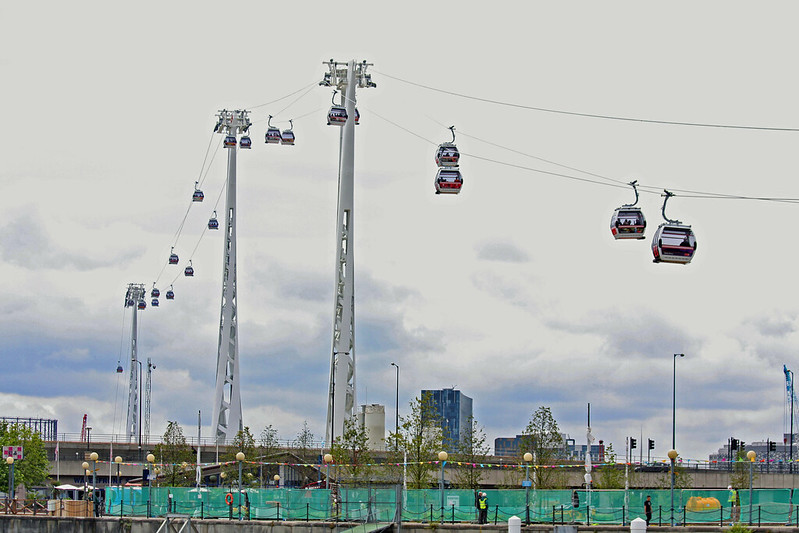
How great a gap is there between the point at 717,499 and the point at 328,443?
1560 inches

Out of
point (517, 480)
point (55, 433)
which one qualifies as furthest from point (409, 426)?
point (55, 433)

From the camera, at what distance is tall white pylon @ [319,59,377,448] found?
8900 cm

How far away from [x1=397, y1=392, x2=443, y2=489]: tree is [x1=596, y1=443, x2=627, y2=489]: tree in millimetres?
13490

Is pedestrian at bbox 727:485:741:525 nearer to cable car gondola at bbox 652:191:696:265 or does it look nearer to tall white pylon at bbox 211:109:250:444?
cable car gondola at bbox 652:191:696:265

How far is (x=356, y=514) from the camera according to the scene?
5978 cm

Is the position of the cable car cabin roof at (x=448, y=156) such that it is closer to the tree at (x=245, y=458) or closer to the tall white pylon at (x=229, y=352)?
the tree at (x=245, y=458)

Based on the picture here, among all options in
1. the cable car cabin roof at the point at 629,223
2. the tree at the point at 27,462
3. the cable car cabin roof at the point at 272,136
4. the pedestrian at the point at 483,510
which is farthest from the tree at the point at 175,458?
the cable car cabin roof at the point at 629,223

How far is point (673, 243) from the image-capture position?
4338cm

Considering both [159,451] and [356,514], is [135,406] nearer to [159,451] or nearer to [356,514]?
[159,451]

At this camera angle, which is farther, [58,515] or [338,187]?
[338,187]

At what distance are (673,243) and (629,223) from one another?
205cm

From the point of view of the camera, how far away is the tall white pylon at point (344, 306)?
89.0m

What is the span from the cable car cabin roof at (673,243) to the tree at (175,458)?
183ft

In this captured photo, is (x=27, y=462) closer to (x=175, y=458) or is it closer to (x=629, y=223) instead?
(x=175, y=458)
